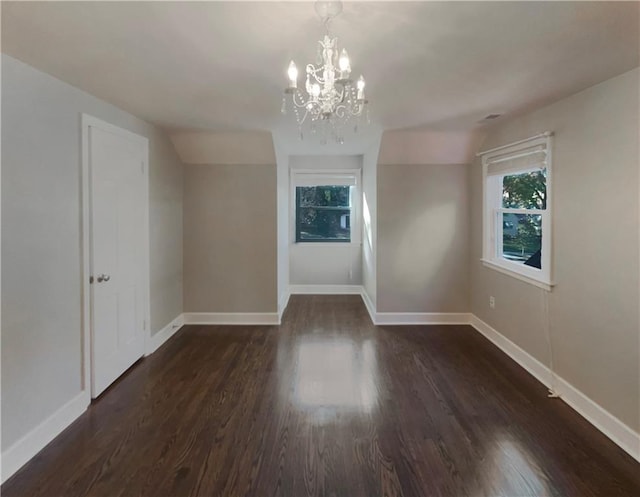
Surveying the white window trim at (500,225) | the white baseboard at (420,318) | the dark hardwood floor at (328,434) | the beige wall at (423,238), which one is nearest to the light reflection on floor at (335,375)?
the dark hardwood floor at (328,434)

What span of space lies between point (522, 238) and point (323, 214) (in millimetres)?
3438

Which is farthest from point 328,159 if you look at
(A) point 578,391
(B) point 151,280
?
(A) point 578,391

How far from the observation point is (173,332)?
14.3 feet

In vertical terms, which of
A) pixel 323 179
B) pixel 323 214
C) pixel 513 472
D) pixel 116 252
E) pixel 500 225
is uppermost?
pixel 323 179

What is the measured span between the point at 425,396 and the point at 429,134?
271cm

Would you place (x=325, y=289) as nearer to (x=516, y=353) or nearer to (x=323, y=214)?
(x=323, y=214)

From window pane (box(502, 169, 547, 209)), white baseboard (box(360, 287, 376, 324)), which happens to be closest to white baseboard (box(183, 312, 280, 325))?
white baseboard (box(360, 287, 376, 324))

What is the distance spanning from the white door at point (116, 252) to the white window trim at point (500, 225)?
3498 mm

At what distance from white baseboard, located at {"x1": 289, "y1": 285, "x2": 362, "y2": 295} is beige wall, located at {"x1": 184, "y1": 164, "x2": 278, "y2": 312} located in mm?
1725

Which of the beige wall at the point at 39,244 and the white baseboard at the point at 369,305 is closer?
the beige wall at the point at 39,244

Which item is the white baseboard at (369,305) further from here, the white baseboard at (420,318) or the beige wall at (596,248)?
the beige wall at (596,248)

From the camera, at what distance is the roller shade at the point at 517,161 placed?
3.16m

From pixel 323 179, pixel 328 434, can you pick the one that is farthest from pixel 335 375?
pixel 323 179

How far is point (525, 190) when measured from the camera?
142 inches
